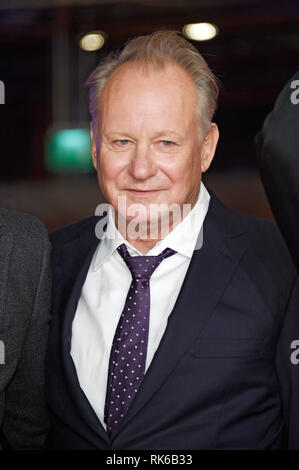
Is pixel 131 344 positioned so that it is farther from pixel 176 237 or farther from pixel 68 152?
pixel 68 152

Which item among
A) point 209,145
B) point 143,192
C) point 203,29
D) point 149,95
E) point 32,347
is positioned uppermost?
point 203,29

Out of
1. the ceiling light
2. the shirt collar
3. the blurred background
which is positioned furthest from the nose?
the ceiling light

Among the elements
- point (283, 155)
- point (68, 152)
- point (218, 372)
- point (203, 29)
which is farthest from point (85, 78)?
point (283, 155)

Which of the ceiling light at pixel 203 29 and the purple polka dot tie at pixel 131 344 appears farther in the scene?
the ceiling light at pixel 203 29

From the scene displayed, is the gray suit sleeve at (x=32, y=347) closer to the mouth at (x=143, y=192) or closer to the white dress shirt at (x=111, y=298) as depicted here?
the white dress shirt at (x=111, y=298)

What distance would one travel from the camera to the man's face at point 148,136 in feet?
4.81

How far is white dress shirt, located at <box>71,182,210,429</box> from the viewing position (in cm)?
146

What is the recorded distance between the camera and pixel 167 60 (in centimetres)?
153

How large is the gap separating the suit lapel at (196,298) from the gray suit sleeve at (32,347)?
29 centimetres

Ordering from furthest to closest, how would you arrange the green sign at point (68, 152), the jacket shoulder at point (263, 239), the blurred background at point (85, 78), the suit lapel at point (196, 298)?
1. the green sign at point (68, 152)
2. the blurred background at point (85, 78)
3. the jacket shoulder at point (263, 239)
4. the suit lapel at point (196, 298)

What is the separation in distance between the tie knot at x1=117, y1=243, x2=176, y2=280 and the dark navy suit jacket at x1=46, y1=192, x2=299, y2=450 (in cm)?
9

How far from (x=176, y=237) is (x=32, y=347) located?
48 cm

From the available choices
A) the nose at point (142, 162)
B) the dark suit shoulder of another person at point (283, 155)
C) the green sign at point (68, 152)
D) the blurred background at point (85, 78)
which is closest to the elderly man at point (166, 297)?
the nose at point (142, 162)

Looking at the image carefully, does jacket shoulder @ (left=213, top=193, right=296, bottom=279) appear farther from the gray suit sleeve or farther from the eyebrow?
the gray suit sleeve
